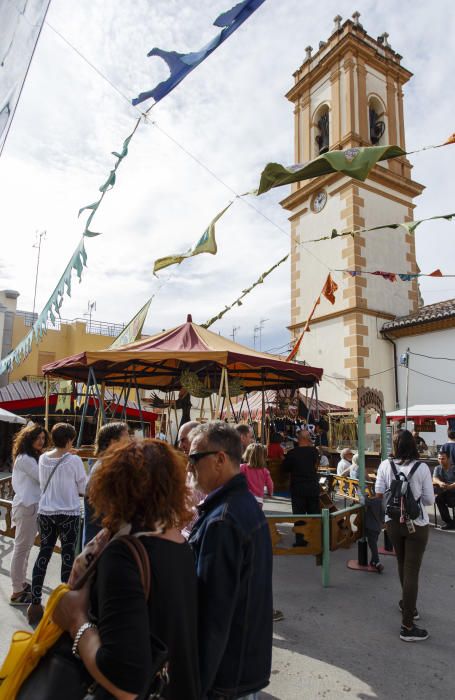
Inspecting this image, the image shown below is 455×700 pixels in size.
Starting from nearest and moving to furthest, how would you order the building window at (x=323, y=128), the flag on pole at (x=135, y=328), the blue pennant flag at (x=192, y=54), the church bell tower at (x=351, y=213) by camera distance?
1. the blue pennant flag at (x=192, y=54)
2. the flag on pole at (x=135, y=328)
3. the church bell tower at (x=351, y=213)
4. the building window at (x=323, y=128)

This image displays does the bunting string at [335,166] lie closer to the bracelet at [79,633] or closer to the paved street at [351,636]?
the paved street at [351,636]

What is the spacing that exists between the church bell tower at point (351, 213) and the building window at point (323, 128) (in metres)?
0.04

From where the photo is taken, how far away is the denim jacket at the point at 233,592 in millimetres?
1672

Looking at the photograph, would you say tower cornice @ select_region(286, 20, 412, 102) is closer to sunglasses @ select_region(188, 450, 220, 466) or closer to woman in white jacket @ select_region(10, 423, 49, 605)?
woman in white jacket @ select_region(10, 423, 49, 605)

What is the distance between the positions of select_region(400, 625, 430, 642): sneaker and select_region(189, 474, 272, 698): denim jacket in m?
2.56

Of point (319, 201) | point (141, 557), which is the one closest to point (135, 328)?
point (141, 557)

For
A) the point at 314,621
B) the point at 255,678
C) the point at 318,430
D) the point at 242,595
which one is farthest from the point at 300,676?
the point at 318,430

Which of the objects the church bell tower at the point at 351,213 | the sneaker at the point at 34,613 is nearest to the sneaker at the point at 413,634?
the sneaker at the point at 34,613

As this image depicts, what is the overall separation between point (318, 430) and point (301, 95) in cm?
1396

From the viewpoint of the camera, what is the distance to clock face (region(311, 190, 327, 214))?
17.8 metres

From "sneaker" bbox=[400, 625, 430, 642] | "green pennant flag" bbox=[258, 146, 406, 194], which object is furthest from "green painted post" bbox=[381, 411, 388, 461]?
"green pennant flag" bbox=[258, 146, 406, 194]

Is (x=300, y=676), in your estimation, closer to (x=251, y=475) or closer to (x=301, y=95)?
(x=251, y=475)

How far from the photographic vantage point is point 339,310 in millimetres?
16531

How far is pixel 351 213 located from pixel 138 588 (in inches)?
651
